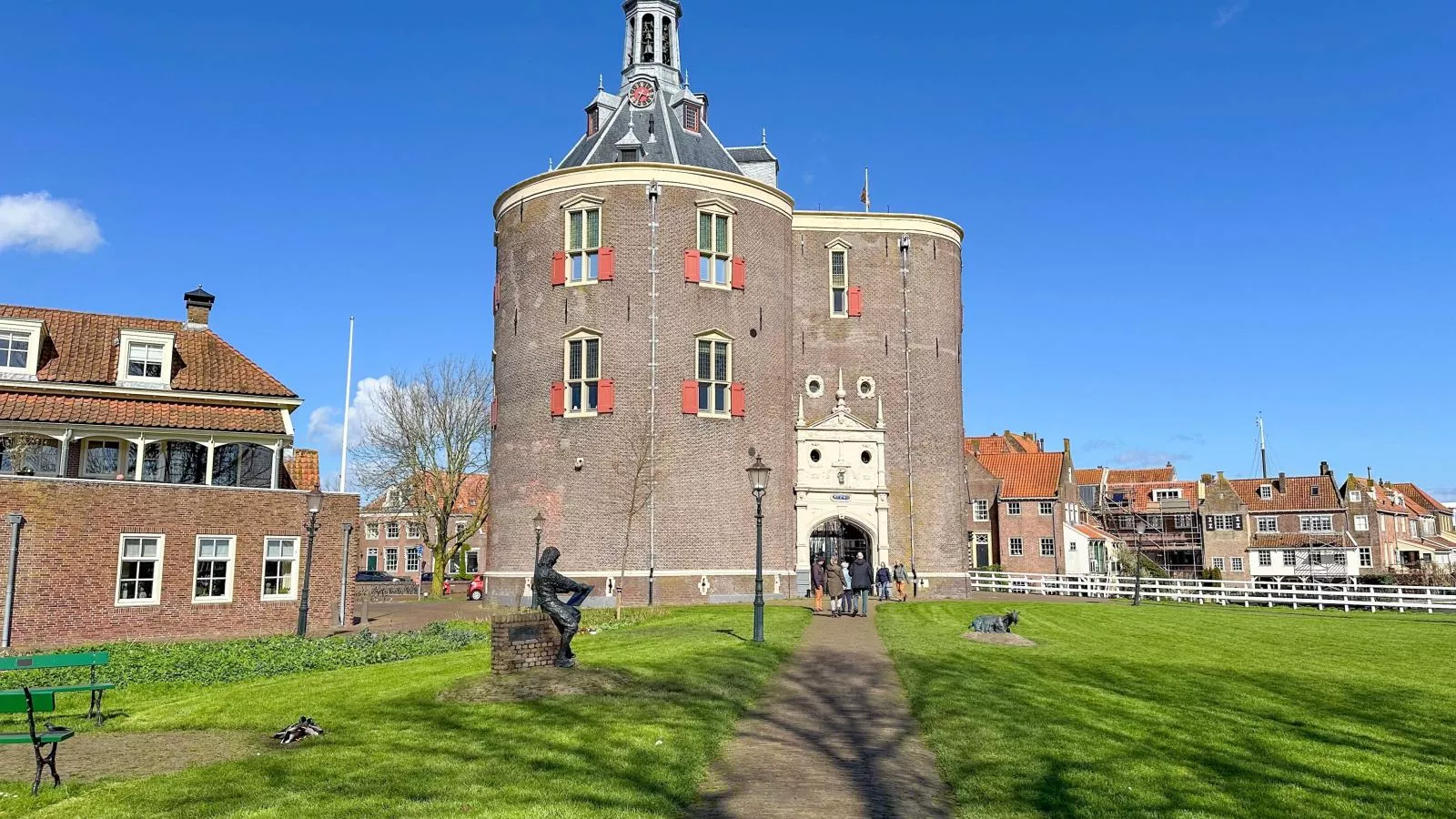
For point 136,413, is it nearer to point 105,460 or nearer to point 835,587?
point 105,460

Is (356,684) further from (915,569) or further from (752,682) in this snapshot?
(915,569)

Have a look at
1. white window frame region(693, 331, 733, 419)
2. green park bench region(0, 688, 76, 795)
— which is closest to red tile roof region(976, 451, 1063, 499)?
white window frame region(693, 331, 733, 419)

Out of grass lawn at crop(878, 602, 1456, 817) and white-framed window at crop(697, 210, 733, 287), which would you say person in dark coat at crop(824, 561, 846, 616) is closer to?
grass lawn at crop(878, 602, 1456, 817)

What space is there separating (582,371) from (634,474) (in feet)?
13.5

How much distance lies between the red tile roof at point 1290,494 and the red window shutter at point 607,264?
55915 mm

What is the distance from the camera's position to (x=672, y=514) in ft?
113

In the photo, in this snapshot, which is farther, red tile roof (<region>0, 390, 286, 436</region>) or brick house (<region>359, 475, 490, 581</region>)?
brick house (<region>359, 475, 490, 581</region>)

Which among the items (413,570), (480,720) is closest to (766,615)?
(480,720)

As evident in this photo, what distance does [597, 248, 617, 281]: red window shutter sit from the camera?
35188 millimetres

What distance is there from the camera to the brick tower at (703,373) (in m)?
34.5

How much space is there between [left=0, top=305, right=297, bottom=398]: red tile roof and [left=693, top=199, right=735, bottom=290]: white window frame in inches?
562

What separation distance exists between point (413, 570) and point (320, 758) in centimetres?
7486

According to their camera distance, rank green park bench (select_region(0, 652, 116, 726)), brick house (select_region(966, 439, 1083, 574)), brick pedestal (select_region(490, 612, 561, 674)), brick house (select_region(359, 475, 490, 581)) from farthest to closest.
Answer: brick house (select_region(359, 475, 490, 581)) → brick house (select_region(966, 439, 1083, 574)) → brick pedestal (select_region(490, 612, 561, 674)) → green park bench (select_region(0, 652, 116, 726))

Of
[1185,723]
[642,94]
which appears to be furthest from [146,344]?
[1185,723]
